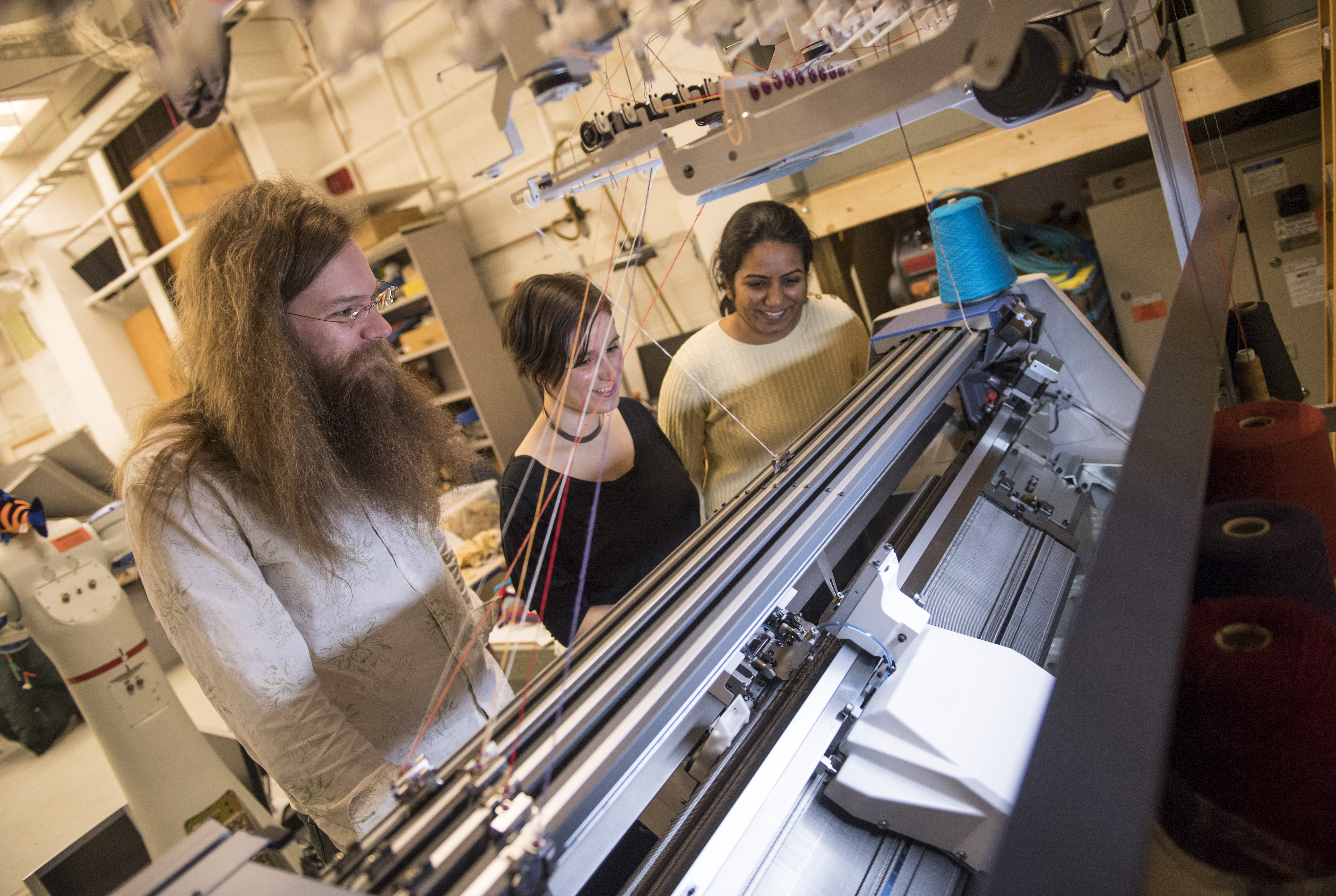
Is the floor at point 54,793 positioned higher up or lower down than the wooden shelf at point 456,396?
lower down

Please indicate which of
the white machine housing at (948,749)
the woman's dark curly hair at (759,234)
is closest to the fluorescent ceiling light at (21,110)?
the woman's dark curly hair at (759,234)

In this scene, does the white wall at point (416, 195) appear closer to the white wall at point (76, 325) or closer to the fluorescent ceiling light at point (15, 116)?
the white wall at point (76, 325)

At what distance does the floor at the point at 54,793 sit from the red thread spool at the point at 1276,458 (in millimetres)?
3111

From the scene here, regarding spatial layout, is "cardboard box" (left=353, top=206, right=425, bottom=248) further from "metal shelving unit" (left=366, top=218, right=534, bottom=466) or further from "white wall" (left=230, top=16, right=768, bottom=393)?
"white wall" (left=230, top=16, right=768, bottom=393)

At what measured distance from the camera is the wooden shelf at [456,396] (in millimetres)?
4562

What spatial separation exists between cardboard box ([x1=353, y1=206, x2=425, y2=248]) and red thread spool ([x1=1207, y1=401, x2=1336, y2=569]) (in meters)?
4.24

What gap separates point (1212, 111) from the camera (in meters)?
1.78

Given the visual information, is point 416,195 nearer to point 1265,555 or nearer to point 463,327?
point 463,327

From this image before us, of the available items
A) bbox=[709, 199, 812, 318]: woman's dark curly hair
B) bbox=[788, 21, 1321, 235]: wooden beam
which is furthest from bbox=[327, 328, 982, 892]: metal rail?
bbox=[788, 21, 1321, 235]: wooden beam

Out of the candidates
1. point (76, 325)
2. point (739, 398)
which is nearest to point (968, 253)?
point (739, 398)

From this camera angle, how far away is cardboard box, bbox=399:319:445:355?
4.47 metres

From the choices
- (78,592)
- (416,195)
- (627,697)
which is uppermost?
(416,195)

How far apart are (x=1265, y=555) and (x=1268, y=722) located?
0.22 meters

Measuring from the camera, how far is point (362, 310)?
1057 millimetres
